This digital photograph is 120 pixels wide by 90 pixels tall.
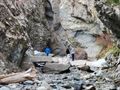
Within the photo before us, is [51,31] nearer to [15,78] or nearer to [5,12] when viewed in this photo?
[5,12]

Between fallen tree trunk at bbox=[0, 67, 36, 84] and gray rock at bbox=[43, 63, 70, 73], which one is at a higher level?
fallen tree trunk at bbox=[0, 67, 36, 84]

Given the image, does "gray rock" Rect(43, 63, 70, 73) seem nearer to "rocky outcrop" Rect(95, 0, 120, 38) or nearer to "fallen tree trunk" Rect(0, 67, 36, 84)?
"rocky outcrop" Rect(95, 0, 120, 38)

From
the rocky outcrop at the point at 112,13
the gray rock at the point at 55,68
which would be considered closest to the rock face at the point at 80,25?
the gray rock at the point at 55,68

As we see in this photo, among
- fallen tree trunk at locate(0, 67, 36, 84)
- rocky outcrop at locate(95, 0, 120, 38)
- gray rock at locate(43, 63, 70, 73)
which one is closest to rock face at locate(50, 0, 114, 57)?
gray rock at locate(43, 63, 70, 73)

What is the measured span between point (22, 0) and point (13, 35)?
17.6 meters

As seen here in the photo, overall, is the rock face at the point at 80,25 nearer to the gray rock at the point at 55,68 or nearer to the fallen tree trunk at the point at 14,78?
the gray rock at the point at 55,68

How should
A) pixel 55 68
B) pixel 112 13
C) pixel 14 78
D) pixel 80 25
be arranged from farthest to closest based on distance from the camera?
pixel 80 25 → pixel 55 68 → pixel 112 13 → pixel 14 78

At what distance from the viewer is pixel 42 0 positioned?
37969 mm

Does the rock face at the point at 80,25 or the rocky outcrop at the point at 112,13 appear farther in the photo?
the rock face at the point at 80,25

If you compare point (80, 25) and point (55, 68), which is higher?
point (55, 68)

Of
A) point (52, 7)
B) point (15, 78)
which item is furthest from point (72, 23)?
point (15, 78)

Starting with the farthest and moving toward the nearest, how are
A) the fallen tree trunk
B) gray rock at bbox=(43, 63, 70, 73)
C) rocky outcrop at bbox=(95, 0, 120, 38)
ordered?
1. gray rock at bbox=(43, 63, 70, 73)
2. rocky outcrop at bbox=(95, 0, 120, 38)
3. the fallen tree trunk

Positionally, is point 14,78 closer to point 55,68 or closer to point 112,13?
point 112,13

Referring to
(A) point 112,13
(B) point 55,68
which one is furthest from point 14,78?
(B) point 55,68
